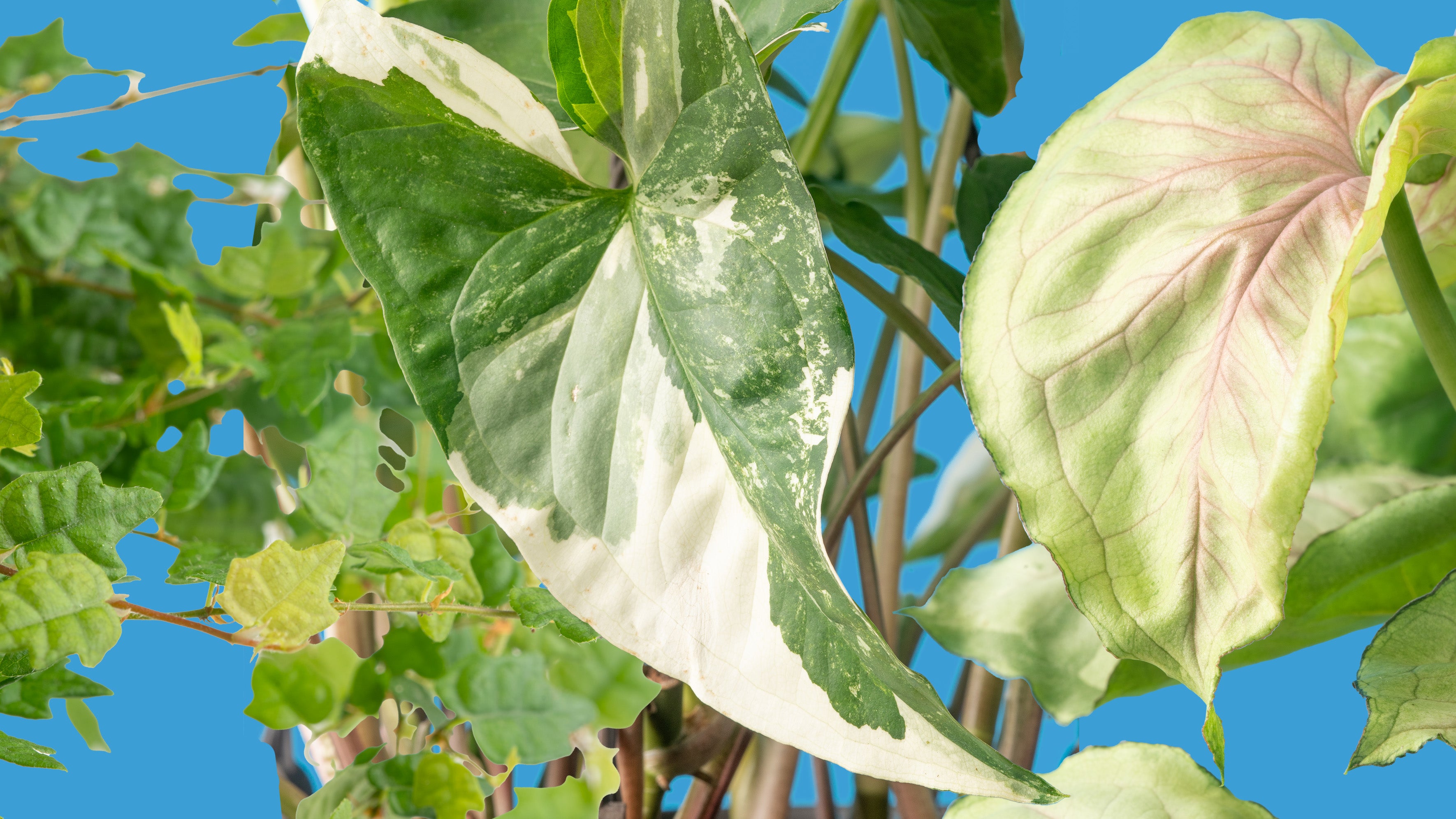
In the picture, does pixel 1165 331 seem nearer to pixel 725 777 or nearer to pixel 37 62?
pixel 725 777

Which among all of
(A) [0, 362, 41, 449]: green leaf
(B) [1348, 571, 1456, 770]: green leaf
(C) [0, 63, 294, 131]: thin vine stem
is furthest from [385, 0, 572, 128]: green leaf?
(B) [1348, 571, 1456, 770]: green leaf

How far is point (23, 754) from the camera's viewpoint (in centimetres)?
20

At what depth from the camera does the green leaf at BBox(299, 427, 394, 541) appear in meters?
0.30

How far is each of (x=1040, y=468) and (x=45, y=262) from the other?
0.40 m

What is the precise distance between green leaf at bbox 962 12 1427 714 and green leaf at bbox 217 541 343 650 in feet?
0.49

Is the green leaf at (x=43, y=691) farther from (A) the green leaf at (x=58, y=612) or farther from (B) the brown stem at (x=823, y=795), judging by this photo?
(B) the brown stem at (x=823, y=795)

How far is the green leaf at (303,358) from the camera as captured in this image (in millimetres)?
368

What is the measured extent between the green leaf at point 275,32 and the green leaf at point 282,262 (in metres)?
0.07

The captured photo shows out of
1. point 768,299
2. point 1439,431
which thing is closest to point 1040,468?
point 768,299

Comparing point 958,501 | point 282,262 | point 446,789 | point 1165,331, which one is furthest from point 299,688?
point 958,501

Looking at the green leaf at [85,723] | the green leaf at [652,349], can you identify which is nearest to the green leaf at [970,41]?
the green leaf at [652,349]

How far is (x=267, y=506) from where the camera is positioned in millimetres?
427

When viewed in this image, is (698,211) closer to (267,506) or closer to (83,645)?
(83,645)

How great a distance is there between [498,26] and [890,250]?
0.15 m
